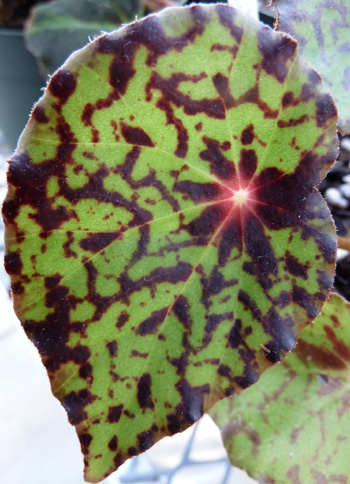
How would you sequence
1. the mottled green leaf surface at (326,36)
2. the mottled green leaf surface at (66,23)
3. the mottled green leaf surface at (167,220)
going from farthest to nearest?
the mottled green leaf surface at (66,23) < the mottled green leaf surface at (326,36) < the mottled green leaf surface at (167,220)

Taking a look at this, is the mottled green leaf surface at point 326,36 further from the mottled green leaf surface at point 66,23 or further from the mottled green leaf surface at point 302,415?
the mottled green leaf surface at point 66,23

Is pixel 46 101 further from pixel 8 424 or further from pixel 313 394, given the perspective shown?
pixel 8 424

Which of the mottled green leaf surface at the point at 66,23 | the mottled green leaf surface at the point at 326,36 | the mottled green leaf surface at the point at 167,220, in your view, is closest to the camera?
the mottled green leaf surface at the point at 167,220

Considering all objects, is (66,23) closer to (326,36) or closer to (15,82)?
(15,82)

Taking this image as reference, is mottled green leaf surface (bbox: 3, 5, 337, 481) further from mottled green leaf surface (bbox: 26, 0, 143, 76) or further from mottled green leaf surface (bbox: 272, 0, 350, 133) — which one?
mottled green leaf surface (bbox: 26, 0, 143, 76)

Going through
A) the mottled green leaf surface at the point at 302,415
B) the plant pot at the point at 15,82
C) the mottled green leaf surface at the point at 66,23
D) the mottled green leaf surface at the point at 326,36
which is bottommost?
the mottled green leaf surface at the point at 302,415

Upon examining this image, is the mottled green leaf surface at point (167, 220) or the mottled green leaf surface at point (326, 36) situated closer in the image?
the mottled green leaf surface at point (167, 220)

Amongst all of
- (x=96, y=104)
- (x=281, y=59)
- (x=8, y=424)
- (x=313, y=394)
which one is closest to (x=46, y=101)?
(x=96, y=104)

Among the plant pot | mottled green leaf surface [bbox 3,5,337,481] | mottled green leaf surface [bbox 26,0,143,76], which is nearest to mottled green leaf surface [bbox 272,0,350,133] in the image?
mottled green leaf surface [bbox 3,5,337,481]

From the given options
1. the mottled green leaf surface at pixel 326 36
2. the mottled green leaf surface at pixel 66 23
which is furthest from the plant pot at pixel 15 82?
the mottled green leaf surface at pixel 326 36
